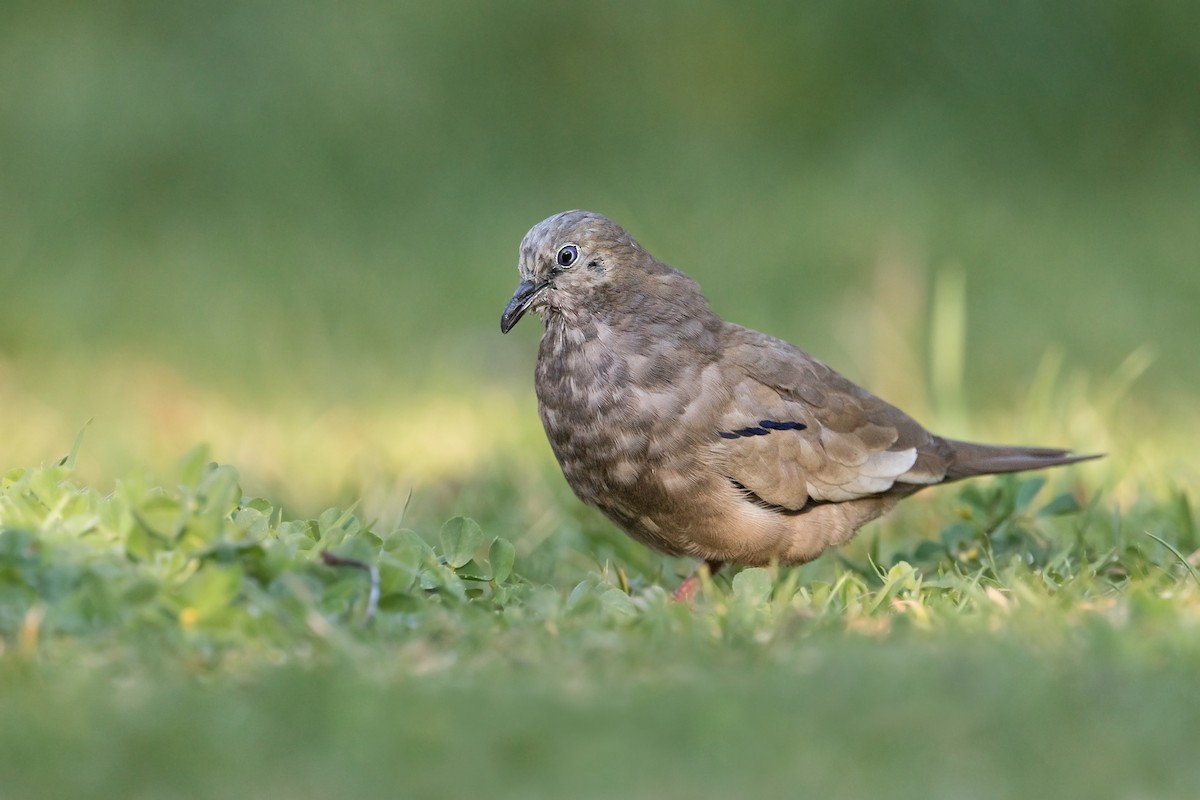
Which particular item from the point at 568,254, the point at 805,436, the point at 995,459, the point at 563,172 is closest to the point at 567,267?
the point at 568,254

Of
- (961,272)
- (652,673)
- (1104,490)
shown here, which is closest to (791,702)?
(652,673)

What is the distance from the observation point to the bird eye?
15.9 ft

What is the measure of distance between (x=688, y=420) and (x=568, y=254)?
68 cm

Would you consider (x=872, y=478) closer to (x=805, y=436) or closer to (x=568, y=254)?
(x=805, y=436)

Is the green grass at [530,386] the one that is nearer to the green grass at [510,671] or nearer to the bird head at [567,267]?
the green grass at [510,671]

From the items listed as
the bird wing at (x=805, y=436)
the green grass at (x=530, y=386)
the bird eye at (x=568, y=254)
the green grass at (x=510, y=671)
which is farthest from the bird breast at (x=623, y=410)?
the green grass at (x=510, y=671)

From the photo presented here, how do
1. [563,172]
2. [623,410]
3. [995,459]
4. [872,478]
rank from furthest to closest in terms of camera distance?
[563,172], [995,459], [872,478], [623,410]

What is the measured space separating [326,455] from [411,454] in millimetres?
348

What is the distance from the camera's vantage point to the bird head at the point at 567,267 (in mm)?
4824

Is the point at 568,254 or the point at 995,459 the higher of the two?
the point at 568,254

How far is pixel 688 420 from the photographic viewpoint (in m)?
4.55

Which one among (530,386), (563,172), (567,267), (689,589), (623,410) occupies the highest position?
(563,172)

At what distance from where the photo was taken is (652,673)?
10.3 feet

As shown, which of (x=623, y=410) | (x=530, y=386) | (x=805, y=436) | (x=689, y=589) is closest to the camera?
(x=689, y=589)
